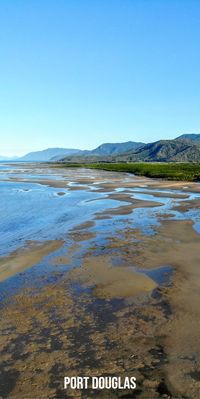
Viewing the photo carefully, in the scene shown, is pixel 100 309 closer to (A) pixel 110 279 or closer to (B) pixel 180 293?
(A) pixel 110 279

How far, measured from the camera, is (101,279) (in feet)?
42.6

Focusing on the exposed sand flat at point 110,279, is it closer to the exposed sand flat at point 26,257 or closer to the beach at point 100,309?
the beach at point 100,309

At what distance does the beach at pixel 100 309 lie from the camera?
7.18 m

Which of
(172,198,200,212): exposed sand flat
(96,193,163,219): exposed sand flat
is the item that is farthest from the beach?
(172,198,200,212): exposed sand flat

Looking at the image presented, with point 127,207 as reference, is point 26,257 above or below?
below

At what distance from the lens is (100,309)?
33.9 ft

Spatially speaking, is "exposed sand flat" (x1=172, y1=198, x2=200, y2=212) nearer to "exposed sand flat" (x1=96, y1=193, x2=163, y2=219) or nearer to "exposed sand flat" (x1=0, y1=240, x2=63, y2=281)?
"exposed sand flat" (x1=96, y1=193, x2=163, y2=219)

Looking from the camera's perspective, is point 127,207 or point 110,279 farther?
point 127,207

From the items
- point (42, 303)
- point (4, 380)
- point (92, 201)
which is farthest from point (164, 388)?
point (92, 201)

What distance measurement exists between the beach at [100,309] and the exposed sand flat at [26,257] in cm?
4

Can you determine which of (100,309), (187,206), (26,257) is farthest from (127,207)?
(100,309)

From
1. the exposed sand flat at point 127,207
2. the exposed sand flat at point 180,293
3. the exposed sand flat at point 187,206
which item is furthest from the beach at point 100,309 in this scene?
the exposed sand flat at point 187,206

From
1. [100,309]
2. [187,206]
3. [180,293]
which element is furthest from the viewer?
[187,206]

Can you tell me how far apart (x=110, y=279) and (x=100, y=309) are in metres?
2.66
